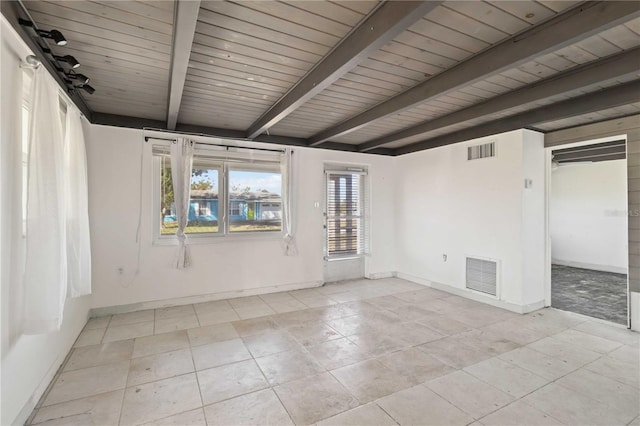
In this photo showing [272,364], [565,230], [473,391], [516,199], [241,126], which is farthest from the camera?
[565,230]

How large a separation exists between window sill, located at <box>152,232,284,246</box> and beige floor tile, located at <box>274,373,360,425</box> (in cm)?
263

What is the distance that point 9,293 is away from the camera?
68.4 inches

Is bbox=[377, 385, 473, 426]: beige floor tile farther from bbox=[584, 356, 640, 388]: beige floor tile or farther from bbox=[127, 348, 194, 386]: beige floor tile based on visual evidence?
bbox=[127, 348, 194, 386]: beige floor tile

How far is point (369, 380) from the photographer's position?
2.39 meters

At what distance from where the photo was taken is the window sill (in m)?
4.14

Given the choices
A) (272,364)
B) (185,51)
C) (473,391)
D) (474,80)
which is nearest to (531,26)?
(474,80)

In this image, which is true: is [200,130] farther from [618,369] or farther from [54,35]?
[618,369]

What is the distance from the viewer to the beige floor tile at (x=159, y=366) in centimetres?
243

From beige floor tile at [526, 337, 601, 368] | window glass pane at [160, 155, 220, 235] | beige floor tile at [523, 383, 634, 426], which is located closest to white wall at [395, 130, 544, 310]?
beige floor tile at [526, 337, 601, 368]

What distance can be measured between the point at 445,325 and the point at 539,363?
980 mm

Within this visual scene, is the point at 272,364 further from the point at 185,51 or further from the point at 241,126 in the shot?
the point at 241,126

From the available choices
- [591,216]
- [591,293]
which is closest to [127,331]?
[591,293]

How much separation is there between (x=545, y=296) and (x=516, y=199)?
1439 millimetres

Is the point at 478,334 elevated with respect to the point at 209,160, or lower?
lower
